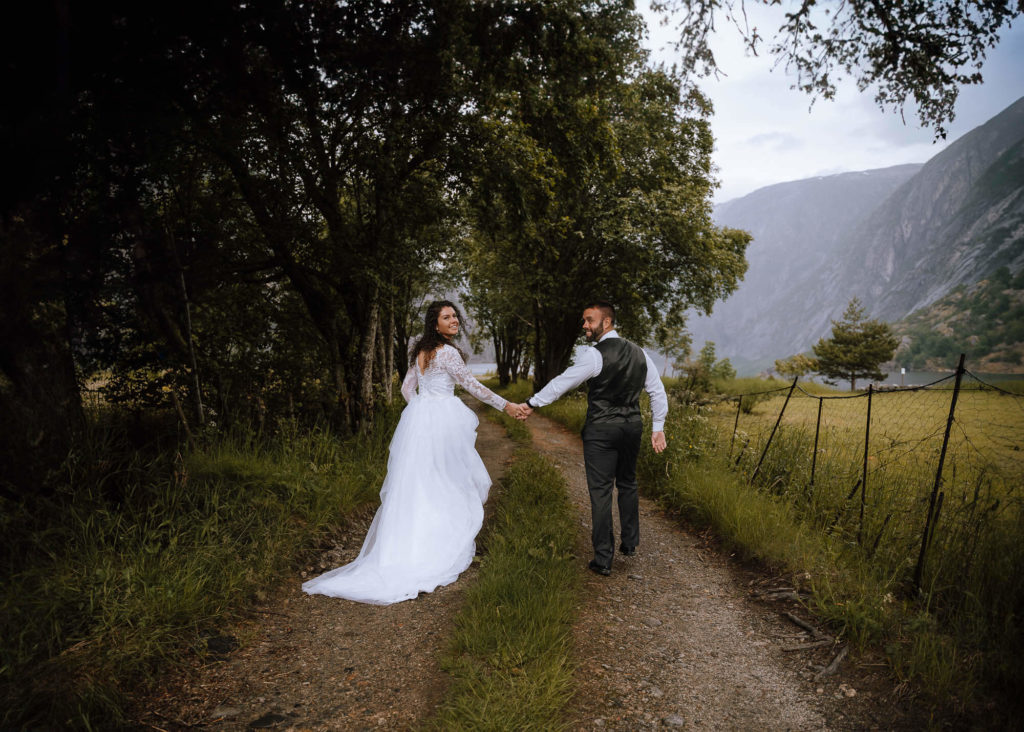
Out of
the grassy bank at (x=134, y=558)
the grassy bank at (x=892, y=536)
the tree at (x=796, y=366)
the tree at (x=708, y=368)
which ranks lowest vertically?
the tree at (x=796, y=366)

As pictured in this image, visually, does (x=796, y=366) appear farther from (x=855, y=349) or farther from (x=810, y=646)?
(x=810, y=646)

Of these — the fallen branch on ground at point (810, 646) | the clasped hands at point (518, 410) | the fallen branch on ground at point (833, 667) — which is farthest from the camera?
the clasped hands at point (518, 410)

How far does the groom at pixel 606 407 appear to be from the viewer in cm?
462

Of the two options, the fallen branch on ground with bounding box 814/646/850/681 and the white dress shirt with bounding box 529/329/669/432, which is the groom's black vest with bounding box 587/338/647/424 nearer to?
the white dress shirt with bounding box 529/329/669/432

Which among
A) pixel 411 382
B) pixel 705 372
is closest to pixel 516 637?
pixel 411 382

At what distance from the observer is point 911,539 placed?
4281 mm

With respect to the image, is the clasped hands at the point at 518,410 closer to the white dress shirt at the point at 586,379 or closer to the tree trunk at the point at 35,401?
the white dress shirt at the point at 586,379

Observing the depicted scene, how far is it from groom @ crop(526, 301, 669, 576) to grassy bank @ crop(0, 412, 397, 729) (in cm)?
267

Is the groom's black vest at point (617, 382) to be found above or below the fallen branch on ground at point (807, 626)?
above

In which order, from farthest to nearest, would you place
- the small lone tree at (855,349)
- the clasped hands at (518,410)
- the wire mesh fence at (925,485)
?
the small lone tree at (855,349), the clasped hands at (518,410), the wire mesh fence at (925,485)

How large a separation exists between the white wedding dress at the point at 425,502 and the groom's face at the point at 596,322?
1.19 metres

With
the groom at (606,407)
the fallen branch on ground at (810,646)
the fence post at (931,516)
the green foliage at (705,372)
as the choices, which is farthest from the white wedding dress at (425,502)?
the green foliage at (705,372)

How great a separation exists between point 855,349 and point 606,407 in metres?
53.4

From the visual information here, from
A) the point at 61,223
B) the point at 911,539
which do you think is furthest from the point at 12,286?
the point at 911,539
